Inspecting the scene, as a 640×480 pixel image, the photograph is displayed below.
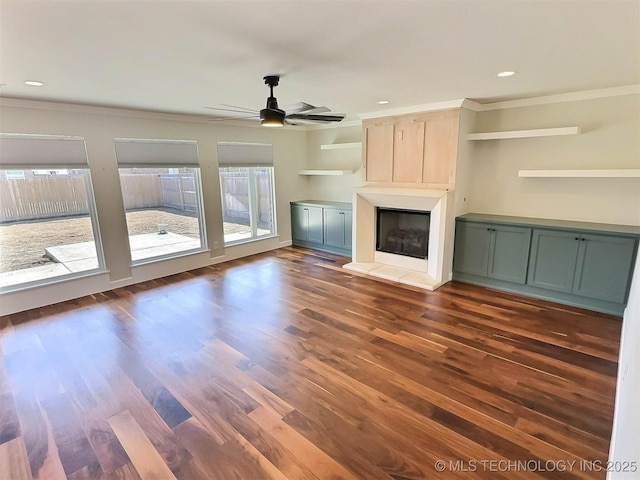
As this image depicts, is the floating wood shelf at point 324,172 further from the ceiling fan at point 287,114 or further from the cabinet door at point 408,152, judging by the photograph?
the ceiling fan at point 287,114

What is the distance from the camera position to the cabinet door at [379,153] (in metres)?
5.16

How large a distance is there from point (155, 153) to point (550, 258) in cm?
569

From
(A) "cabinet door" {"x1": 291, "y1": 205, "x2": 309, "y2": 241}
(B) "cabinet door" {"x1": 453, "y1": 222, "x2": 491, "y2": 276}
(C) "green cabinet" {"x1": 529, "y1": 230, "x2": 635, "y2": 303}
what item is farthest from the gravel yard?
(C) "green cabinet" {"x1": 529, "y1": 230, "x2": 635, "y2": 303}

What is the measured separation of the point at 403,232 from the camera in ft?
18.2

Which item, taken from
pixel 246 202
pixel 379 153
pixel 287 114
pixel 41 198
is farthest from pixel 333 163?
pixel 41 198

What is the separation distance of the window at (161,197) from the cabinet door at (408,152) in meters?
3.29

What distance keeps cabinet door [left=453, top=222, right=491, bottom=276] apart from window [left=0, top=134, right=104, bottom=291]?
203 inches

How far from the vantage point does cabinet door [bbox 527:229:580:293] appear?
395 cm

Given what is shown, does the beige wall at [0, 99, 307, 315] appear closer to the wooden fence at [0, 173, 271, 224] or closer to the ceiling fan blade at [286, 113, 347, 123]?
the wooden fence at [0, 173, 271, 224]

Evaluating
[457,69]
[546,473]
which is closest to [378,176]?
[457,69]

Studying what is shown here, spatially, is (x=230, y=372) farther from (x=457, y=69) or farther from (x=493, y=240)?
(x=493, y=240)

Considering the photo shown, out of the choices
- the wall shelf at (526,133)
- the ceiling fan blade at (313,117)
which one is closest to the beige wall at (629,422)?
the wall shelf at (526,133)

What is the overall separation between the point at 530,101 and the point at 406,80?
2.17 meters

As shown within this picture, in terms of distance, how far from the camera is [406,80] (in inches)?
129
